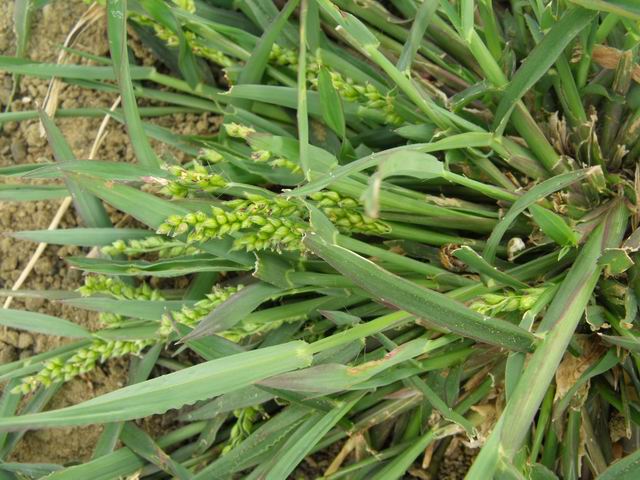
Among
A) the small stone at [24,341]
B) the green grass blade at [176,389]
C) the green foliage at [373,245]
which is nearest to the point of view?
the green grass blade at [176,389]

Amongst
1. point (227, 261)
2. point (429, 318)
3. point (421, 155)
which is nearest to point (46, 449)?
point (227, 261)

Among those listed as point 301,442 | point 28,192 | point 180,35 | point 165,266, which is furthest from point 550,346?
point 28,192

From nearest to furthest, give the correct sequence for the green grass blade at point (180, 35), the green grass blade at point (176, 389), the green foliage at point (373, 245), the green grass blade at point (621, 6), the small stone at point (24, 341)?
the green grass blade at point (176, 389), the green grass blade at point (621, 6), the green foliage at point (373, 245), the green grass blade at point (180, 35), the small stone at point (24, 341)

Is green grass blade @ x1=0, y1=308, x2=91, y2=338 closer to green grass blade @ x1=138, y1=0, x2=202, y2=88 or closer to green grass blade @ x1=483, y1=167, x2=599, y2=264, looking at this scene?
green grass blade @ x1=138, y1=0, x2=202, y2=88

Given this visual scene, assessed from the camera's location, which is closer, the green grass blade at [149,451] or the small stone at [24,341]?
the green grass blade at [149,451]

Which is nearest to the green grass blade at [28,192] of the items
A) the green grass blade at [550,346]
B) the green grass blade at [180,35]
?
the green grass blade at [180,35]

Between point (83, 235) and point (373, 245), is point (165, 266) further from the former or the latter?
point (373, 245)

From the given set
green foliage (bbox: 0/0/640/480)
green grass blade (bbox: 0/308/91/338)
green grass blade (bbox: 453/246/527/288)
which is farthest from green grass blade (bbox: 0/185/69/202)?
green grass blade (bbox: 453/246/527/288)

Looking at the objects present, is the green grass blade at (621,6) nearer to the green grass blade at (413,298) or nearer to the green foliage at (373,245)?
the green foliage at (373,245)

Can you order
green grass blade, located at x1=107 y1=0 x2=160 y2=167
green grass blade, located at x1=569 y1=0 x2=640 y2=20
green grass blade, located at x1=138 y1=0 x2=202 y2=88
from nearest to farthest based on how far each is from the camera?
green grass blade, located at x1=569 y1=0 x2=640 y2=20 < green grass blade, located at x1=107 y1=0 x2=160 y2=167 < green grass blade, located at x1=138 y1=0 x2=202 y2=88
